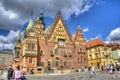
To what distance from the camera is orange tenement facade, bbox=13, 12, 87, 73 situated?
5578 centimetres

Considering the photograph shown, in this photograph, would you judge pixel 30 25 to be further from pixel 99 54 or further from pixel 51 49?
pixel 99 54

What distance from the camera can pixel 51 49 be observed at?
62.8 m

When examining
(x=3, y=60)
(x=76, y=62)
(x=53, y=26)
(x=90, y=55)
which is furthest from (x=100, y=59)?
(x=3, y=60)

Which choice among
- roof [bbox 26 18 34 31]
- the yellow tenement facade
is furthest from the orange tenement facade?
the yellow tenement facade

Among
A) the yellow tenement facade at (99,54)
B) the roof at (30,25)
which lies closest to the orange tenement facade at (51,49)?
the roof at (30,25)

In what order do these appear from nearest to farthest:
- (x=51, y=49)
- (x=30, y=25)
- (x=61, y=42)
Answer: (x=30, y=25) → (x=51, y=49) → (x=61, y=42)

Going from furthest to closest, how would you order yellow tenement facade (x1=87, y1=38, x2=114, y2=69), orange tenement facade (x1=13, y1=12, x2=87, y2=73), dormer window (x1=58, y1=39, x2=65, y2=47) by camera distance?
1. yellow tenement facade (x1=87, y1=38, x2=114, y2=69)
2. dormer window (x1=58, y1=39, x2=65, y2=47)
3. orange tenement facade (x1=13, y1=12, x2=87, y2=73)

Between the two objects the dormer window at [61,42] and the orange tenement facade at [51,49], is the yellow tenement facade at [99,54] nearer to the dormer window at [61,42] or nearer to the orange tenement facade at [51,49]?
A: the orange tenement facade at [51,49]

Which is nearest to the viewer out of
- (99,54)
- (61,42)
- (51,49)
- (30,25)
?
(30,25)

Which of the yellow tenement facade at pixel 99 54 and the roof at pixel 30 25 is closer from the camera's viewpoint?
the roof at pixel 30 25

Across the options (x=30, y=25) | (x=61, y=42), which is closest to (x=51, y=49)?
(x=61, y=42)

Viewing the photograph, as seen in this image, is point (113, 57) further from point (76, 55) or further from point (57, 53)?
point (57, 53)

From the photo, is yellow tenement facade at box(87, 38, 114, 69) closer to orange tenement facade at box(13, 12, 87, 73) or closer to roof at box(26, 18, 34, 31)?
orange tenement facade at box(13, 12, 87, 73)

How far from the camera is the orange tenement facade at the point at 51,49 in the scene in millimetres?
55781
